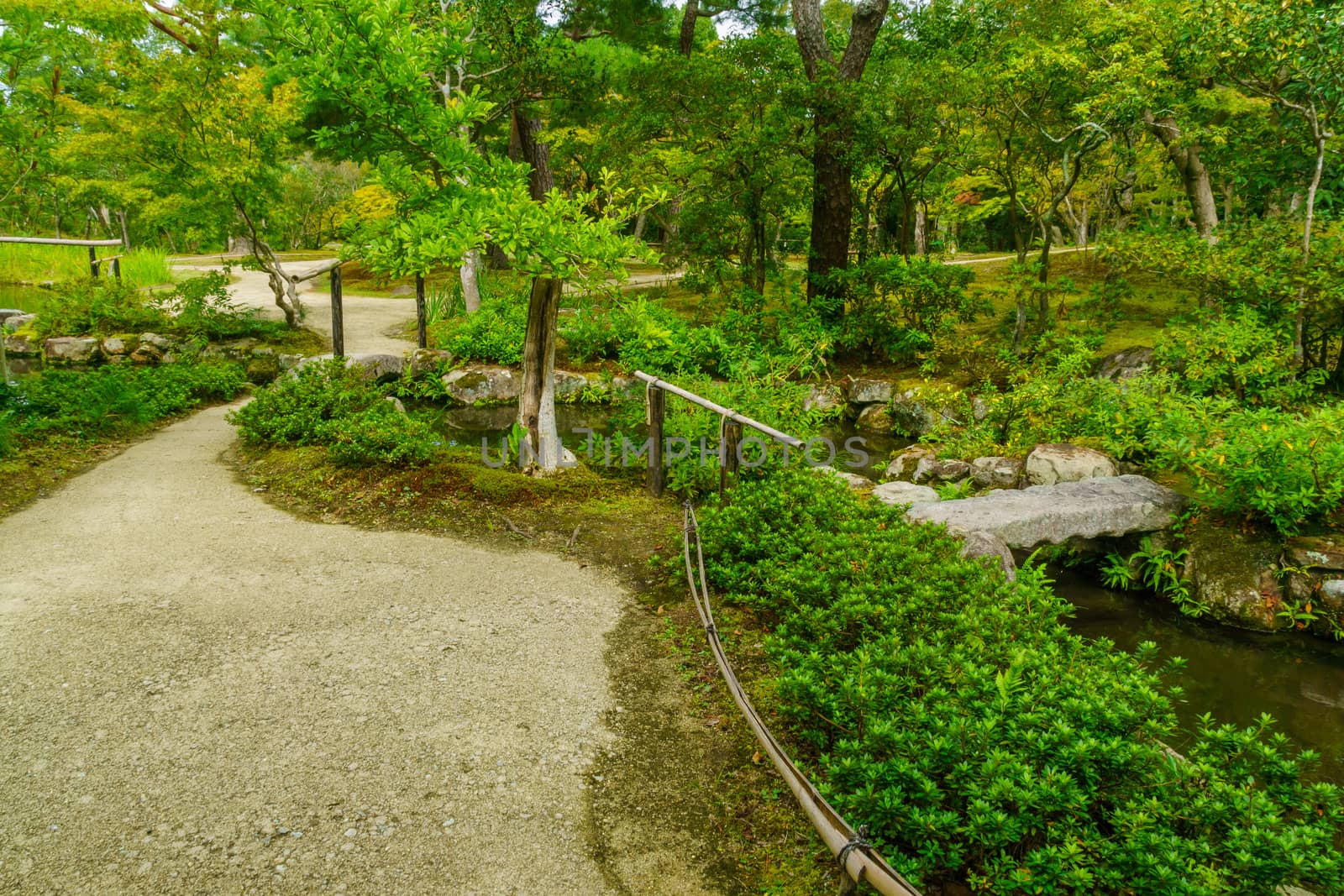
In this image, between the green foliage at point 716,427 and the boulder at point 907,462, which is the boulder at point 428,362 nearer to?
the green foliage at point 716,427

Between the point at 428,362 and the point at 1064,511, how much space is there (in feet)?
28.0

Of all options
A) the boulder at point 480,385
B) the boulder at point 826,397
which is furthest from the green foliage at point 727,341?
the boulder at point 480,385

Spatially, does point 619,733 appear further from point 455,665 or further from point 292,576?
point 292,576

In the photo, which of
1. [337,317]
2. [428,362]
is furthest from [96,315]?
[428,362]

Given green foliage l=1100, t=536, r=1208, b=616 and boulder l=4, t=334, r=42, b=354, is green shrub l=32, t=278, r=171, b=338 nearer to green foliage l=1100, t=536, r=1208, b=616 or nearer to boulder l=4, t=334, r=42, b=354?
boulder l=4, t=334, r=42, b=354

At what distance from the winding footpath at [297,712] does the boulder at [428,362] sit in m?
6.05

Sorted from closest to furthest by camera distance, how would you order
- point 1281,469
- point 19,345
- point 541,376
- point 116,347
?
1. point 1281,469
2. point 541,376
3. point 116,347
4. point 19,345

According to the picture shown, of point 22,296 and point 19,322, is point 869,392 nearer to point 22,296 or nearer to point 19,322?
point 19,322

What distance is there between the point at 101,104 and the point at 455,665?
12688 millimetres

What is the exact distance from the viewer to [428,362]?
36.4 feet

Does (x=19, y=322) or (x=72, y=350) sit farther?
(x=19, y=322)

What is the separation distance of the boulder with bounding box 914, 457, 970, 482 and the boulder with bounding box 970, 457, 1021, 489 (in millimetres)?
93

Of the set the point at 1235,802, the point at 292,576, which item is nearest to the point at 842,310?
the point at 292,576

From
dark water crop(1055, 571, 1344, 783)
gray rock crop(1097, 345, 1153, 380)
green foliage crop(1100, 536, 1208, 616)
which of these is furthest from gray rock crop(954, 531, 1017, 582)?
gray rock crop(1097, 345, 1153, 380)
